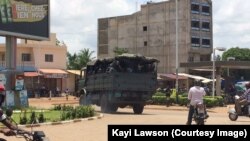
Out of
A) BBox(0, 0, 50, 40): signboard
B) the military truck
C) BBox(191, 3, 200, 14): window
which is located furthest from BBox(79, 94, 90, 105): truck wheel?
BBox(191, 3, 200, 14): window

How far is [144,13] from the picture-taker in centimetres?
8100

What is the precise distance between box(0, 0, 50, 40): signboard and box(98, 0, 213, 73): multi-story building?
1622 inches

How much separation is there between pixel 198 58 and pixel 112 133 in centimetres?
6847

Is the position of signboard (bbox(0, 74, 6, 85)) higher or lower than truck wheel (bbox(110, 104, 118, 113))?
higher

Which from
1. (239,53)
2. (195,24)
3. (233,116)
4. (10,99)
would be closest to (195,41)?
(195,24)

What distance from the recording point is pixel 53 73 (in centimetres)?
5538

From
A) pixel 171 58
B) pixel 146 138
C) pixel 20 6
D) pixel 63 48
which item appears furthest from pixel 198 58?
pixel 146 138

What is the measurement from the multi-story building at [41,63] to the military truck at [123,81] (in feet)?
91.8

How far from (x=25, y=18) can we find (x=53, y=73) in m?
25.3

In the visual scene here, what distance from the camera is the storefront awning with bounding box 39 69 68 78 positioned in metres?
54.4

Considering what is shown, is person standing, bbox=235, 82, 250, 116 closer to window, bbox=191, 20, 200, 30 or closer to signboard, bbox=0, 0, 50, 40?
signboard, bbox=0, 0, 50, 40

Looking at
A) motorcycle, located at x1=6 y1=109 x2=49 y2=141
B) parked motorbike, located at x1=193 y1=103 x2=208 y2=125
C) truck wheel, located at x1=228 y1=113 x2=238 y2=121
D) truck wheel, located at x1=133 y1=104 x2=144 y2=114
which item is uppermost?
motorcycle, located at x1=6 y1=109 x2=49 y2=141

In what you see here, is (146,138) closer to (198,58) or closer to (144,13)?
(198,58)

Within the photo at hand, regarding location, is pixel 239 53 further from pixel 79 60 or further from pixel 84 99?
pixel 84 99
